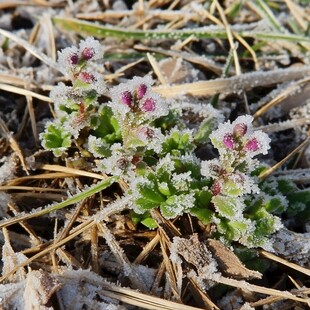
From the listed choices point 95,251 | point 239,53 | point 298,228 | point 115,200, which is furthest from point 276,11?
point 95,251

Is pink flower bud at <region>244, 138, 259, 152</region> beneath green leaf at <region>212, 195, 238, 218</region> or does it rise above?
above

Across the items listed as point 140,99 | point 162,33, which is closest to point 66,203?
point 140,99

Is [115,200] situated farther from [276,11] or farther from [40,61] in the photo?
[276,11]

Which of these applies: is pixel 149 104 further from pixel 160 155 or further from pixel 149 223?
pixel 149 223

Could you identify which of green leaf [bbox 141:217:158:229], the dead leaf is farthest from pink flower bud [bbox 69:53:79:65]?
the dead leaf

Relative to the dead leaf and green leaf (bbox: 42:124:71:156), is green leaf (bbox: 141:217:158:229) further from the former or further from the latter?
green leaf (bbox: 42:124:71:156)

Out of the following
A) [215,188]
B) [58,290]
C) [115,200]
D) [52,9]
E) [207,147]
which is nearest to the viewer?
[58,290]

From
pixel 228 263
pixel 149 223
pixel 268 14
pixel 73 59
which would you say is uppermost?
pixel 73 59
